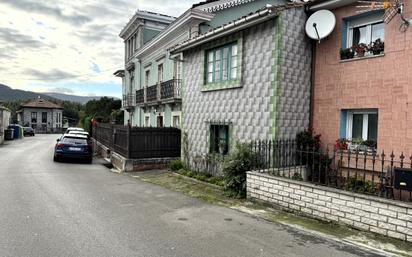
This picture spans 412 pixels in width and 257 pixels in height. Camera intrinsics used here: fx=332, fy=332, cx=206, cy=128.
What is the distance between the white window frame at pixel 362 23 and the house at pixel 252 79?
1146 mm

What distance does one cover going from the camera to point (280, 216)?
23.0 feet

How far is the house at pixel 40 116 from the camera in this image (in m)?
72.2

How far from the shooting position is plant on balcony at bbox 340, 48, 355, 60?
8859 mm

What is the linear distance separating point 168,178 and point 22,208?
222 inches

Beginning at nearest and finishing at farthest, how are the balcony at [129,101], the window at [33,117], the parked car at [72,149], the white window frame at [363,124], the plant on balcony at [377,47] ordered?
the plant on balcony at [377,47], the white window frame at [363,124], the parked car at [72,149], the balcony at [129,101], the window at [33,117]

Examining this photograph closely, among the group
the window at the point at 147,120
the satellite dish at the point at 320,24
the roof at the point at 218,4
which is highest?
the roof at the point at 218,4

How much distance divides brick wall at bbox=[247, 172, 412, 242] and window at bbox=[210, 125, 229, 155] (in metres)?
3.18

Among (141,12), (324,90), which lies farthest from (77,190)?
(141,12)

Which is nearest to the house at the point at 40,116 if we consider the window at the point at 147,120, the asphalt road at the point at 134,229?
the window at the point at 147,120

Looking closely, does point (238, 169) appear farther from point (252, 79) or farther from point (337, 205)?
point (337, 205)

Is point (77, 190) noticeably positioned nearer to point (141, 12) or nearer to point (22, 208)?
point (22, 208)

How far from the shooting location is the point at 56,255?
4703 mm

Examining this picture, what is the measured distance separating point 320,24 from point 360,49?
4.21 ft

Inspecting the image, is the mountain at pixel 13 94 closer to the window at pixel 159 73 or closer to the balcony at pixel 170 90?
the window at pixel 159 73
